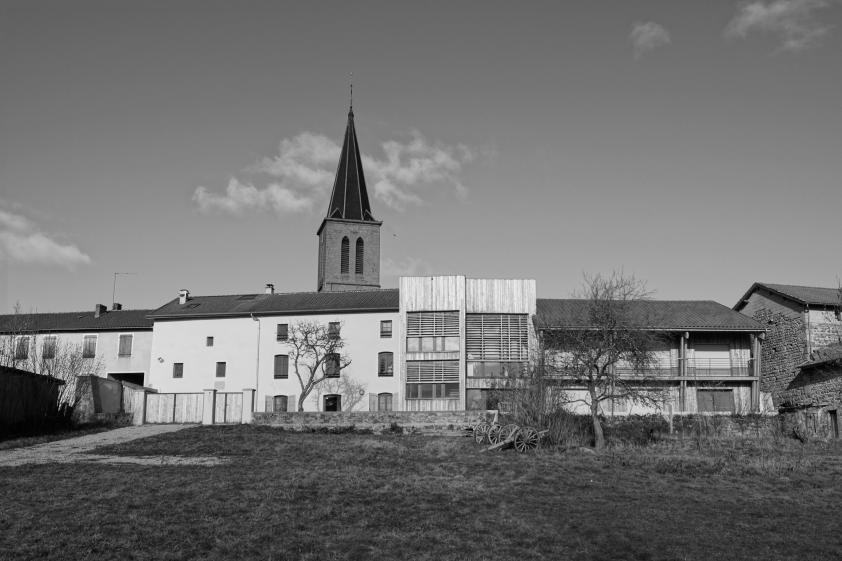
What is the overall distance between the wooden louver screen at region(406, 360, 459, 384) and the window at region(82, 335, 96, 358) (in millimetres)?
20832

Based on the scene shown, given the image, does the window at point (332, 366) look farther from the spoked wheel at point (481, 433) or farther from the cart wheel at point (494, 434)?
the cart wheel at point (494, 434)

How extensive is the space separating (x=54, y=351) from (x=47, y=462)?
28957 mm

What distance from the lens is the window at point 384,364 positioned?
132 ft

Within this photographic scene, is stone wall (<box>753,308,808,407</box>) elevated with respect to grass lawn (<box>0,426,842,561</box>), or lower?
elevated

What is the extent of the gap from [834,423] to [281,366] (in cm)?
2659

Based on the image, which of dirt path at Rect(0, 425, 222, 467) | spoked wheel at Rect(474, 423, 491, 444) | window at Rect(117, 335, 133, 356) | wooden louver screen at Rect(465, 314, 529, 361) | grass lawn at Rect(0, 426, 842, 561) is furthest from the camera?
window at Rect(117, 335, 133, 356)

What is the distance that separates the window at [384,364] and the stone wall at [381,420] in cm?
1048

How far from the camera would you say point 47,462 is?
1911cm

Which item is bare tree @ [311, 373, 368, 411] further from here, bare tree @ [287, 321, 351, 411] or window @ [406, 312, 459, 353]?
window @ [406, 312, 459, 353]

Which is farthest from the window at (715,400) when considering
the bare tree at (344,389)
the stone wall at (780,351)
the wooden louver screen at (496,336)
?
the bare tree at (344,389)

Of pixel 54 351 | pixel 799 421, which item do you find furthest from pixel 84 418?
pixel 799 421

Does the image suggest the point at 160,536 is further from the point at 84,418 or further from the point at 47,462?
the point at 84,418

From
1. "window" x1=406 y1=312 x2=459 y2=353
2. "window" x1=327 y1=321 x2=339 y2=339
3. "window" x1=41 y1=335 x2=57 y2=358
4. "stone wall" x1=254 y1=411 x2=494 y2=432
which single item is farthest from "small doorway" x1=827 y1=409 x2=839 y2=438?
"window" x1=41 y1=335 x2=57 y2=358

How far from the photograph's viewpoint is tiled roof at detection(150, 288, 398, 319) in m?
41.5
